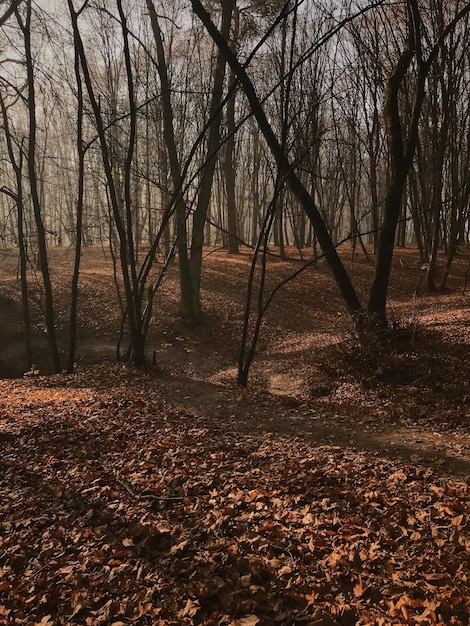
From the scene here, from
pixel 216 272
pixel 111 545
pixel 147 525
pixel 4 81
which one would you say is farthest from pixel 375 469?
pixel 216 272

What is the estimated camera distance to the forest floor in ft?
9.19

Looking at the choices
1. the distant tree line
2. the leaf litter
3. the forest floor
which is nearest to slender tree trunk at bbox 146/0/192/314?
the distant tree line

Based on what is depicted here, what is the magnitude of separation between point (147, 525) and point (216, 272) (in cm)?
1583

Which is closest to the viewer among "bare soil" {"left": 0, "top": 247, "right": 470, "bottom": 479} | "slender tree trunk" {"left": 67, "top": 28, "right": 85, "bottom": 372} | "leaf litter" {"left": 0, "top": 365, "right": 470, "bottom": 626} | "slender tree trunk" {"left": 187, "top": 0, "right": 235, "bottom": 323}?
"leaf litter" {"left": 0, "top": 365, "right": 470, "bottom": 626}

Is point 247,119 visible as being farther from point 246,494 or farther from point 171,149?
point 246,494

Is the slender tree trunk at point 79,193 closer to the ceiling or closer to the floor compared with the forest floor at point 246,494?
closer to the ceiling

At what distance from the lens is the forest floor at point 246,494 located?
2.80 meters

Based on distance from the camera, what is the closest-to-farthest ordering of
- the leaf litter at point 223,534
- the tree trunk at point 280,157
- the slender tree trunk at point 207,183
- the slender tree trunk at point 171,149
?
the leaf litter at point 223,534 < the tree trunk at point 280,157 < the slender tree trunk at point 207,183 < the slender tree trunk at point 171,149

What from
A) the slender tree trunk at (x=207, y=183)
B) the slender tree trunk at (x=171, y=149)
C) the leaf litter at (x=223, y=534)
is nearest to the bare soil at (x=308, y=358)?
the slender tree trunk at (x=207, y=183)

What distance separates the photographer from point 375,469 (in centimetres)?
441

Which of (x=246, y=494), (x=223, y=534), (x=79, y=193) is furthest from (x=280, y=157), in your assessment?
(x=223, y=534)

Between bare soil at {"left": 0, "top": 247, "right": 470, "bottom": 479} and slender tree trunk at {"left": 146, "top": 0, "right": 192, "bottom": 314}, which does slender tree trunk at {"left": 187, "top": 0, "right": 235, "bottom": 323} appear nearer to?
slender tree trunk at {"left": 146, "top": 0, "right": 192, "bottom": 314}

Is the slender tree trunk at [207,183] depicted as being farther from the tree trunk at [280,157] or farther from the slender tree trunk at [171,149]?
the tree trunk at [280,157]

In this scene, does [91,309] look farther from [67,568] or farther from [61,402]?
[67,568]
